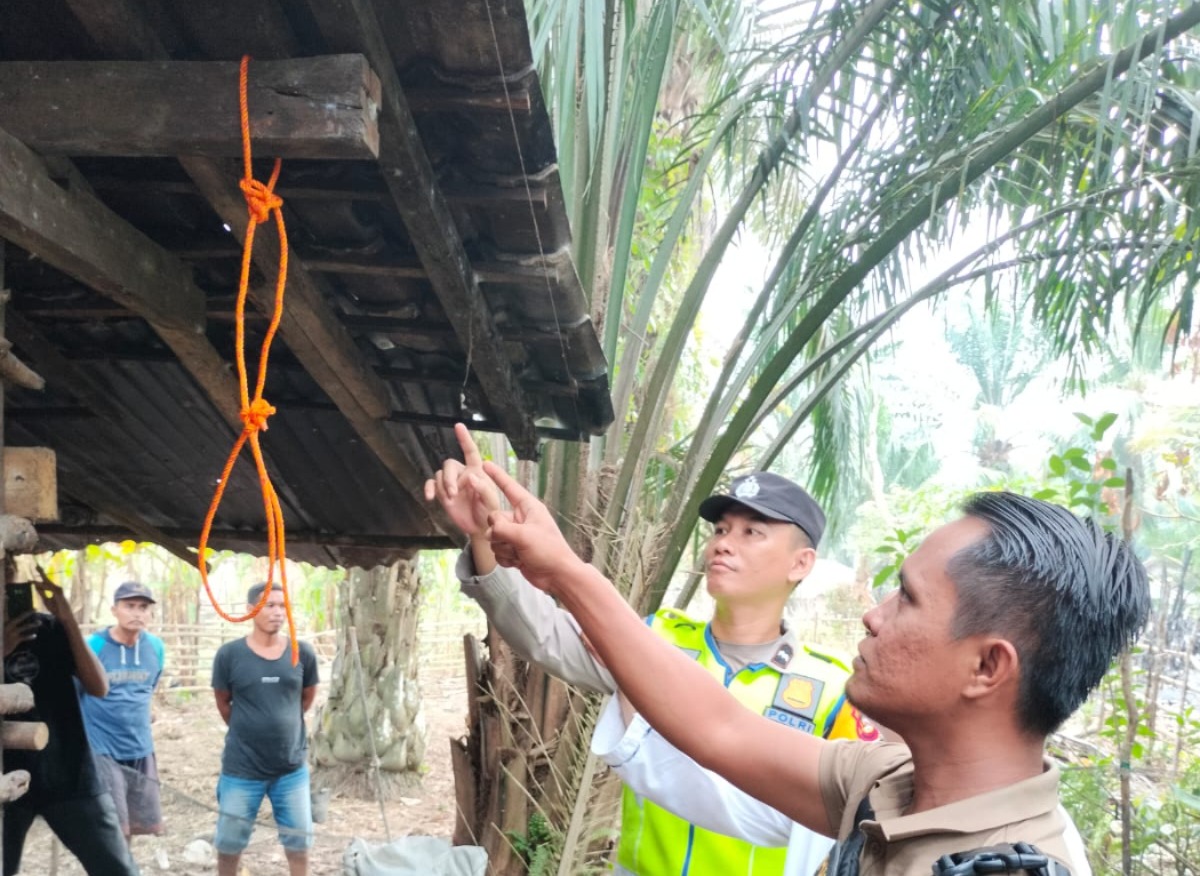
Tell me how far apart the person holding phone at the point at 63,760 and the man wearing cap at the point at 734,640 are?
2672mm

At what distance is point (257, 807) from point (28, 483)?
4292 mm

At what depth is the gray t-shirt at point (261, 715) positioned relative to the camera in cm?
573

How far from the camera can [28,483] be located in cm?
210

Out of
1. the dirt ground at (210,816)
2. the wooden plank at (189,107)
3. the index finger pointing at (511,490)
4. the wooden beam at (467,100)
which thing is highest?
the wooden beam at (467,100)

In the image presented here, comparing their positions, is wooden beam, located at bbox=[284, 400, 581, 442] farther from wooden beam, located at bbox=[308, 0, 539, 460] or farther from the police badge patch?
the police badge patch

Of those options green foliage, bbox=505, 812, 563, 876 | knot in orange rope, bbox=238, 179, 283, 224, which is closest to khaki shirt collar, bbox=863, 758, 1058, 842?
knot in orange rope, bbox=238, 179, 283, 224

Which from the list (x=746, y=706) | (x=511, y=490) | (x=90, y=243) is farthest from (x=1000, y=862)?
(x=90, y=243)

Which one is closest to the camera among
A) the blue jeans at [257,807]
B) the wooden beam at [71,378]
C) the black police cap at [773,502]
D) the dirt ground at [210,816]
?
the black police cap at [773,502]

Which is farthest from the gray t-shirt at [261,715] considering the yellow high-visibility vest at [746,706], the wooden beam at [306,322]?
the yellow high-visibility vest at [746,706]

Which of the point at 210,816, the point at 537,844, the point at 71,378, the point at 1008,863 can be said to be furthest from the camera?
the point at 210,816

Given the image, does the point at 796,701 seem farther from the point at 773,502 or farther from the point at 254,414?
the point at 254,414

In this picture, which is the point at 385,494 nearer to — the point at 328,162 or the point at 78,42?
the point at 328,162

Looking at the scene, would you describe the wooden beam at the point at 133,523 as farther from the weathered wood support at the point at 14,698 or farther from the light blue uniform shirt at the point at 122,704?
the weathered wood support at the point at 14,698

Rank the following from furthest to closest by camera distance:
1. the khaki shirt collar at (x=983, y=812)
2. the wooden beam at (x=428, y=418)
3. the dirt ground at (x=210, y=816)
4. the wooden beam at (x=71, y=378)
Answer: the dirt ground at (x=210, y=816), the wooden beam at (x=428, y=418), the wooden beam at (x=71, y=378), the khaki shirt collar at (x=983, y=812)
